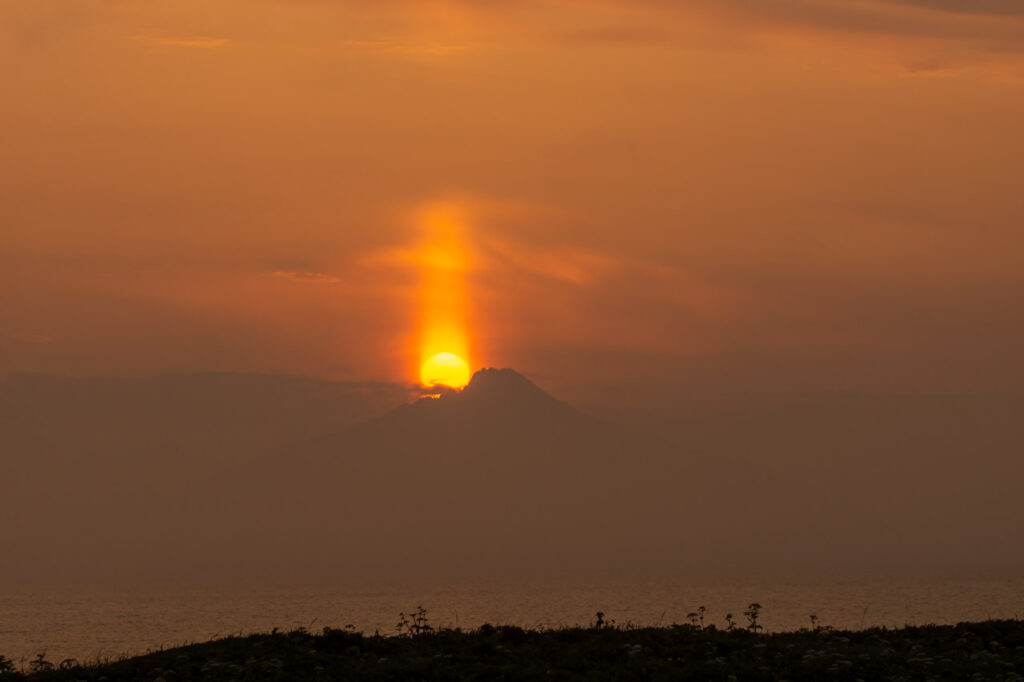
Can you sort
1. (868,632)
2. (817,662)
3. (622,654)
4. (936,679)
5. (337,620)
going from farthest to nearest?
(337,620), (868,632), (622,654), (817,662), (936,679)

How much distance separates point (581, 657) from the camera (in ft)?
120

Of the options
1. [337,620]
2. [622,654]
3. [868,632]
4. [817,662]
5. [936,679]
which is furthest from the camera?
[337,620]

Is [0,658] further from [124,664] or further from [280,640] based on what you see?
[280,640]

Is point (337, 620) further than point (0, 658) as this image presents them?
Yes

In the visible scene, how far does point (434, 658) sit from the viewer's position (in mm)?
35438

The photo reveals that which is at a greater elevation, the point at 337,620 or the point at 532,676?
the point at 337,620

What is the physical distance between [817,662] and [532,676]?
7489 mm

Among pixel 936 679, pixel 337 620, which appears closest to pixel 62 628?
pixel 337 620

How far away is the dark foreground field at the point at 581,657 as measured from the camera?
33875 millimetres

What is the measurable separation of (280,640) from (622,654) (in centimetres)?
1001

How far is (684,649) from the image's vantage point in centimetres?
3709

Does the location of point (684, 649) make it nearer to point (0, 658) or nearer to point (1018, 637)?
point (1018, 637)

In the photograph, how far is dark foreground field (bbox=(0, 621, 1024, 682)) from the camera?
111 feet

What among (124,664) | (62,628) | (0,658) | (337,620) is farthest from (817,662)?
(62,628)
